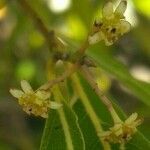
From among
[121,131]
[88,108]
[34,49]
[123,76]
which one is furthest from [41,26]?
[34,49]

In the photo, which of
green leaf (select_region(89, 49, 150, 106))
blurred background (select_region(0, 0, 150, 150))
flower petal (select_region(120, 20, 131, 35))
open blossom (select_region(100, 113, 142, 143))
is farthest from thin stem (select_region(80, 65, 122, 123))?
blurred background (select_region(0, 0, 150, 150))

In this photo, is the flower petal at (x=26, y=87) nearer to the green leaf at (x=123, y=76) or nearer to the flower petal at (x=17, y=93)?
the flower petal at (x=17, y=93)

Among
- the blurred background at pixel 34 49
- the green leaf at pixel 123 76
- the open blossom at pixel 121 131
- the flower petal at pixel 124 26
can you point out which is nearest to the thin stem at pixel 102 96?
the open blossom at pixel 121 131

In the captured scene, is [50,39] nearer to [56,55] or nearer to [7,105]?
[56,55]

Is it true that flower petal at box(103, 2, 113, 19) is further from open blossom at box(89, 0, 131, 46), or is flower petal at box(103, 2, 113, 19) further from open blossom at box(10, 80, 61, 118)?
open blossom at box(10, 80, 61, 118)

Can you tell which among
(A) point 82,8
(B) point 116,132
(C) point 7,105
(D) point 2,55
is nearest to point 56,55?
(B) point 116,132

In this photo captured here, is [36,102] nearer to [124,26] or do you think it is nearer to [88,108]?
[88,108]
